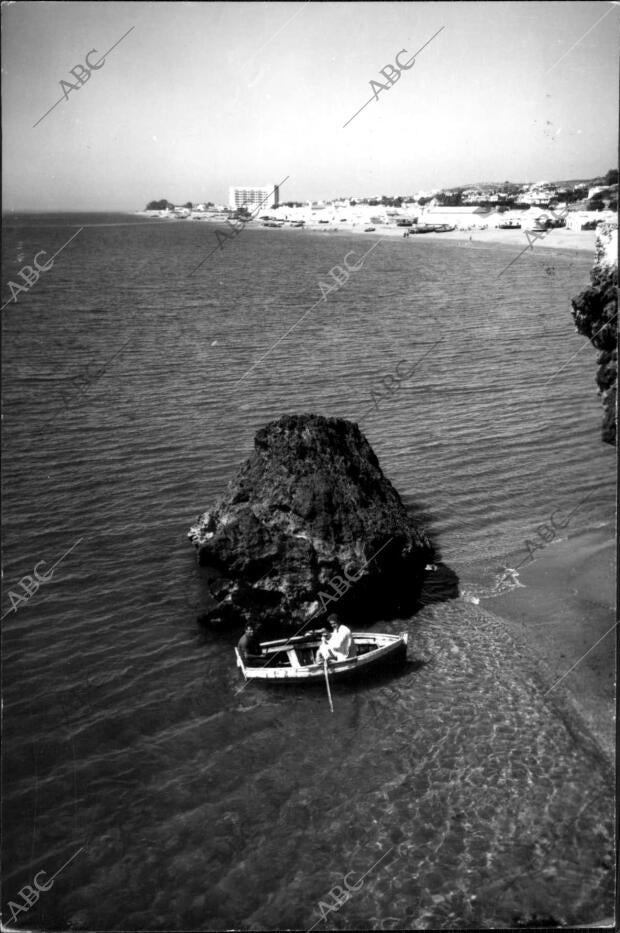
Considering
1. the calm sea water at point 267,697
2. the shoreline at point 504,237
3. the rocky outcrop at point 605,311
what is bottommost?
the calm sea water at point 267,697

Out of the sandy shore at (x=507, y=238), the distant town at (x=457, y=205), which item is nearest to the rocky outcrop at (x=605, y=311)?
the distant town at (x=457, y=205)

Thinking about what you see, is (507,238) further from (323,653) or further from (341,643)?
(323,653)

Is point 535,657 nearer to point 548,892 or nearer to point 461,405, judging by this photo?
point 548,892

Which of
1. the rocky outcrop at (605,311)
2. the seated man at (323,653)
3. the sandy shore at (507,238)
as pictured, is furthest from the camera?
the sandy shore at (507,238)

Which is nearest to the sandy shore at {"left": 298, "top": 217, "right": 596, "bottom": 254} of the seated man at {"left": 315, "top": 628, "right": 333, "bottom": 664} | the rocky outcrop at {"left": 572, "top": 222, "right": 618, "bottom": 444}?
the rocky outcrop at {"left": 572, "top": 222, "right": 618, "bottom": 444}

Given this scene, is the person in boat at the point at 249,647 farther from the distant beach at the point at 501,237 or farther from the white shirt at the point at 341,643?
the distant beach at the point at 501,237

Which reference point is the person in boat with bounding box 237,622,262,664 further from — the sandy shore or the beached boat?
the sandy shore

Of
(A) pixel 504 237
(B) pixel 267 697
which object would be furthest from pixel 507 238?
(B) pixel 267 697
